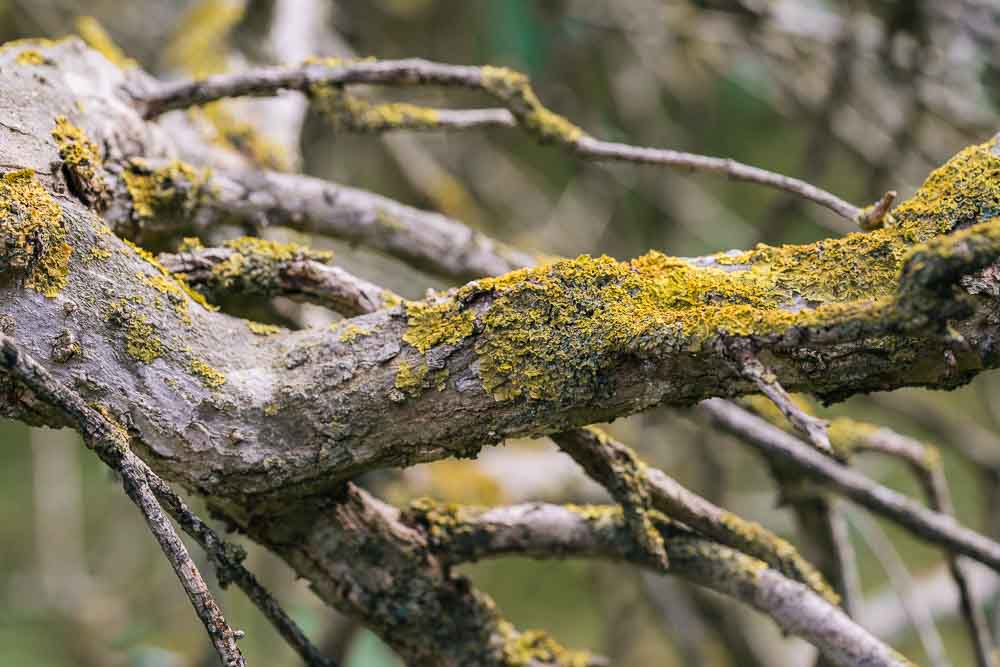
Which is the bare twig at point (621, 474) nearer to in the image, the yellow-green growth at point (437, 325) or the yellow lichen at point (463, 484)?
the yellow-green growth at point (437, 325)

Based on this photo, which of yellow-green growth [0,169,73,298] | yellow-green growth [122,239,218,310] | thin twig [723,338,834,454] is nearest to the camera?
thin twig [723,338,834,454]

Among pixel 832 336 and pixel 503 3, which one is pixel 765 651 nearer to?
pixel 503 3

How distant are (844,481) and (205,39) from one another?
148 centimetres

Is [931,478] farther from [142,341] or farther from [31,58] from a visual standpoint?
[31,58]

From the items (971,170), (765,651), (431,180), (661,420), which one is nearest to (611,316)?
(971,170)

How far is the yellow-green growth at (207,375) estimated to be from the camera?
86 centimetres

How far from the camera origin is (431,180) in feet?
8.03

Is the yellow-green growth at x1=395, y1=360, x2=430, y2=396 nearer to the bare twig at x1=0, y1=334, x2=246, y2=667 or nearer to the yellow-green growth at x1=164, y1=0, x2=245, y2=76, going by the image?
the bare twig at x1=0, y1=334, x2=246, y2=667

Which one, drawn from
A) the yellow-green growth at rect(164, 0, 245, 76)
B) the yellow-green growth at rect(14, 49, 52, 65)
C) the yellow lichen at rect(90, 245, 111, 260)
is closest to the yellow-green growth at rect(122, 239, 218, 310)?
the yellow lichen at rect(90, 245, 111, 260)

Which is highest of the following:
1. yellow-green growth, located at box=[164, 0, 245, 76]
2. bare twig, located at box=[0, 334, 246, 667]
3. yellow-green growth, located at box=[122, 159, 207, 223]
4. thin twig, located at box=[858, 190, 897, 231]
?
yellow-green growth, located at box=[164, 0, 245, 76]

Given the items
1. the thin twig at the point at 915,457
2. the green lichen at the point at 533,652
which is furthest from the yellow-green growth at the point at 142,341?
the thin twig at the point at 915,457

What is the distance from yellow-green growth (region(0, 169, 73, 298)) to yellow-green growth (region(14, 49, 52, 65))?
28 cm

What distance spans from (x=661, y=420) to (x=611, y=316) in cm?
130

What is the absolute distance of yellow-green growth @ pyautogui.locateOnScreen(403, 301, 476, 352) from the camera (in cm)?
84
